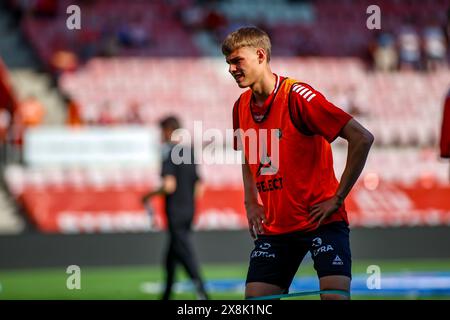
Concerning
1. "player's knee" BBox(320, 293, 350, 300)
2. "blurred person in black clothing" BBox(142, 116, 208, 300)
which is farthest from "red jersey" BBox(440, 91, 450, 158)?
"blurred person in black clothing" BBox(142, 116, 208, 300)

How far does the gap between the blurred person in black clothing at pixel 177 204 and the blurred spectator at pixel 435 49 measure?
1515 cm

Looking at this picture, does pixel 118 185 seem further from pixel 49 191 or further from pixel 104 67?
pixel 104 67

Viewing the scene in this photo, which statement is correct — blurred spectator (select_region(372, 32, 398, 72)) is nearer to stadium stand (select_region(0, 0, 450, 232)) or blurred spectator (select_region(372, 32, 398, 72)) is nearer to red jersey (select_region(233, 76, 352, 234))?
stadium stand (select_region(0, 0, 450, 232))

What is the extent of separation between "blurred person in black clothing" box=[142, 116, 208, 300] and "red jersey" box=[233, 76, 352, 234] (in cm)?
532

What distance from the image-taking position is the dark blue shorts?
5.95 metres

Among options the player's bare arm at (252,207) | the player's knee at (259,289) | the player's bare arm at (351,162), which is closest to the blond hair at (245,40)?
the player's bare arm at (351,162)

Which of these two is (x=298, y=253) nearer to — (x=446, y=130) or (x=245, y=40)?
(x=245, y=40)

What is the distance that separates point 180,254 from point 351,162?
19.8ft

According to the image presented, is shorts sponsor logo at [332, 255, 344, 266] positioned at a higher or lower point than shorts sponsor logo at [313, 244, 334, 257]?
lower

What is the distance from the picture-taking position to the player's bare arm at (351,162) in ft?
19.0

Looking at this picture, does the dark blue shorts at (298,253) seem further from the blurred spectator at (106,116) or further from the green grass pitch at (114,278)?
the blurred spectator at (106,116)

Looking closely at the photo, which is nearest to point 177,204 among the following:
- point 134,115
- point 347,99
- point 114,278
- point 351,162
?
point 114,278
